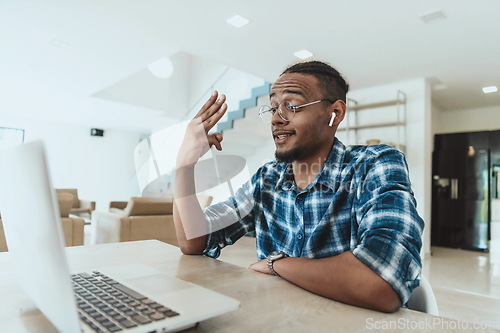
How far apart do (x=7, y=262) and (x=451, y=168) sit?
6.50m

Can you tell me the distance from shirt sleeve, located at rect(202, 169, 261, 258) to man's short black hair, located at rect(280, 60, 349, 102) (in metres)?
0.37

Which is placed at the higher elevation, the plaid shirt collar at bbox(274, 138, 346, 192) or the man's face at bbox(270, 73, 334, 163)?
the man's face at bbox(270, 73, 334, 163)

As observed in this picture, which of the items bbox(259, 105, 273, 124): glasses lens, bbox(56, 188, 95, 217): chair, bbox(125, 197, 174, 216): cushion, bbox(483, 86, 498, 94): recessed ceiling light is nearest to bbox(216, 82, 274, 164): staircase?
bbox(125, 197, 174, 216): cushion

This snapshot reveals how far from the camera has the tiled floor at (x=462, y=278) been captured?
241cm

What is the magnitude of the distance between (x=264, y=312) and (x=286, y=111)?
2.21ft

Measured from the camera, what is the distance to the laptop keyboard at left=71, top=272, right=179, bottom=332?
410 mm

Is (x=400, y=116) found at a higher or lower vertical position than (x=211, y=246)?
higher

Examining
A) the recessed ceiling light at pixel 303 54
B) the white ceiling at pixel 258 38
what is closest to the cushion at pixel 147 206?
the white ceiling at pixel 258 38

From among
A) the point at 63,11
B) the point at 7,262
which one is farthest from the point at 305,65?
the point at 63,11

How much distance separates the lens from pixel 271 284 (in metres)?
0.70

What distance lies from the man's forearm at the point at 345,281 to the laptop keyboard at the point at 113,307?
12.3 inches

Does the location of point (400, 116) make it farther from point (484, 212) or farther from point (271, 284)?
point (271, 284)

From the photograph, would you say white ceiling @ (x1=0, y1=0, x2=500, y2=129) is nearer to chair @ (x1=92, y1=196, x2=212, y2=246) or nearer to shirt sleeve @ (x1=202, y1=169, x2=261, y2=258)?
chair @ (x1=92, y1=196, x2=212, y2=246)

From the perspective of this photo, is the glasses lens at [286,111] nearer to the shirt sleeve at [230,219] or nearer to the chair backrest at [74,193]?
the shirt sleeve at [230,219]
